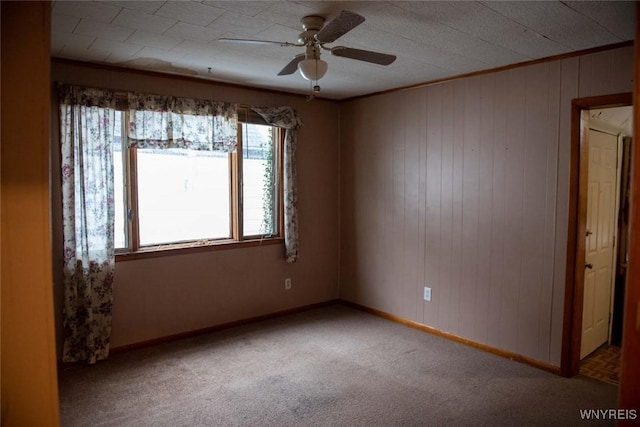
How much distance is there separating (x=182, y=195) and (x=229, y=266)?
32.3 inches

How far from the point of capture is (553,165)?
3189 millimetres

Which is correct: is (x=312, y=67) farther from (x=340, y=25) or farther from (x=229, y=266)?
(x=229, y=266)

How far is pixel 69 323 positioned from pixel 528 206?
3.65 m

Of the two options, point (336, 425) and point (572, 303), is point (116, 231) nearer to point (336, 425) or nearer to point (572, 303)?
point (336, 425)

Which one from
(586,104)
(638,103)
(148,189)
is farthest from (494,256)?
(148,189)

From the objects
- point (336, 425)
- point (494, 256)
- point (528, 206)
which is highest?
point (528, 206)

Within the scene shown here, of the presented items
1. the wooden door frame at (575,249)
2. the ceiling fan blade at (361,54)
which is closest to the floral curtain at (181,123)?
the ceiling fan blade at (361,54)

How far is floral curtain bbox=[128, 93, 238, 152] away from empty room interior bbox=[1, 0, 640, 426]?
0.06 feet

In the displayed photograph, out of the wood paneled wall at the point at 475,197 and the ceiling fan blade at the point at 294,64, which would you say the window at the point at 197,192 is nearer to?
the wood paneled wall at the point at 475,197

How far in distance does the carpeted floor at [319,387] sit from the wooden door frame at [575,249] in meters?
0.21

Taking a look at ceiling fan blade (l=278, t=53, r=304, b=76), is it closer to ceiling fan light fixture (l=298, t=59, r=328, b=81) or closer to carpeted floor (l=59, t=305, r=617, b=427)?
ceiling fan light fixture (l=298, t=59, r=328, b=81)

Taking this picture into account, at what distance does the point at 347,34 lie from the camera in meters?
2.60

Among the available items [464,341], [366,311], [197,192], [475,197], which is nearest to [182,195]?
[197,192]

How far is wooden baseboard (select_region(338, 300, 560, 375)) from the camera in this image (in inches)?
130
